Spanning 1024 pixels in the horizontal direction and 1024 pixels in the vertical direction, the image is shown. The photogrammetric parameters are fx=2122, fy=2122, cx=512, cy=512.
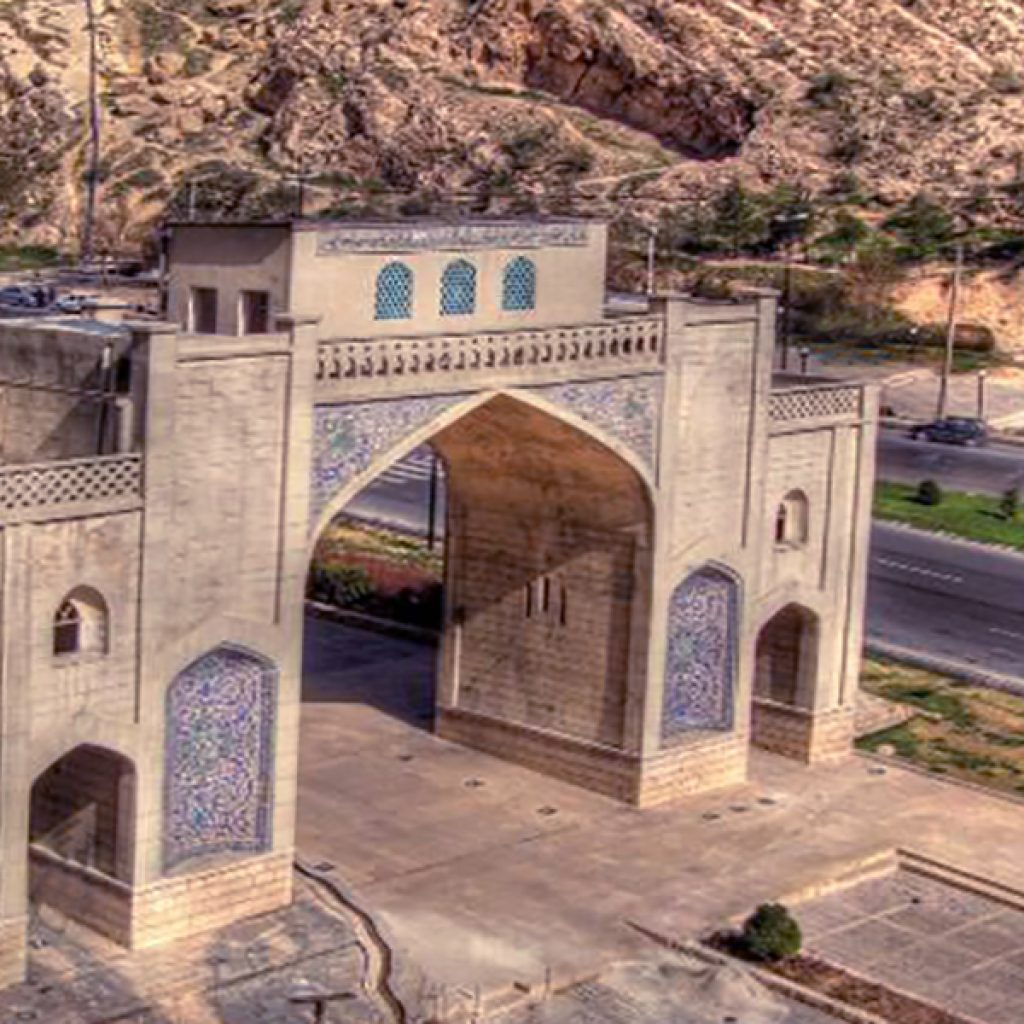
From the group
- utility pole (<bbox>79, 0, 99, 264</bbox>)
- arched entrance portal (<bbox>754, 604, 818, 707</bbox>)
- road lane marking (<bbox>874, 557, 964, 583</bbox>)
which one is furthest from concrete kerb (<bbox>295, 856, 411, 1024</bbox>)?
utility pole (<bbox>79, 0, 99, 264</bbox>)

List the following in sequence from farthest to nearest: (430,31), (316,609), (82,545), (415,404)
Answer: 1. (430,31)
2. (316,609)
3. (415,404)
4. (82,545)

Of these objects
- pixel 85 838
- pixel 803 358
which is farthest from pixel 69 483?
pixel 803 358

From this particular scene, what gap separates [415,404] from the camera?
26.8 metres

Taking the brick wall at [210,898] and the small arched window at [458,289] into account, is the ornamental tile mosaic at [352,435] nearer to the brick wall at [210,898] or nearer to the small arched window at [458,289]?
the small arched window at [458,289]

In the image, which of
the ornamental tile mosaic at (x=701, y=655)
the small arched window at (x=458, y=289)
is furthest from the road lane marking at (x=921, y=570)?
the small arched window at (x=458, y=289)

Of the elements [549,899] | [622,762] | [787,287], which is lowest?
[549,899]

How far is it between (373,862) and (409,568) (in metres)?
15.6

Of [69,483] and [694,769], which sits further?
[694,769]

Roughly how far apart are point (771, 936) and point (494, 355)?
815 cm

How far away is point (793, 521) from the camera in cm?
3284

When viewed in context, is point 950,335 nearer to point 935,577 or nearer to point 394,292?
point 935,577

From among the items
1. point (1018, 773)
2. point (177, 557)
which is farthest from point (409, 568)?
point (177, 557)

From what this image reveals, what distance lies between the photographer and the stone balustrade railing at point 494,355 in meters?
26.0

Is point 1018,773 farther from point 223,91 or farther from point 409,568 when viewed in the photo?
point 223,91
